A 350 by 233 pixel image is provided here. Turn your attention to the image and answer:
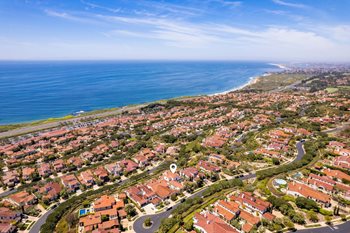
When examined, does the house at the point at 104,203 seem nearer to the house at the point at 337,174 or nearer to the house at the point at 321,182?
the house at the point at 321,182

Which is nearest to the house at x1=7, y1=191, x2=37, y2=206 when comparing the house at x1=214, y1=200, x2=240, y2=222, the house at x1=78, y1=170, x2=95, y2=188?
the house at x1=78, y1=170, x2=95, y2=188

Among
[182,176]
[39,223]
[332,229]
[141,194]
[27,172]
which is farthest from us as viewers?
[27,172]

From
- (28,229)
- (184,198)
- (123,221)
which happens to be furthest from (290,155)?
(28,229)

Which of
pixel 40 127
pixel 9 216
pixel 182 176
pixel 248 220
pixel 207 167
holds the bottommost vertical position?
pixel 40 127

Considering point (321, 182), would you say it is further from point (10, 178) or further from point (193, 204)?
point (10, 178)

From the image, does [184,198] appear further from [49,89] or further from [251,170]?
[49,89]

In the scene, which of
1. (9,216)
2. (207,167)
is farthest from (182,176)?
Answer: (9,216)

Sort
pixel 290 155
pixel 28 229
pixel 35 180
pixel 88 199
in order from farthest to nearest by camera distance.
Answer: pixel 290 155
pixel 35 180
pixel 88 199
pixel 28 229
